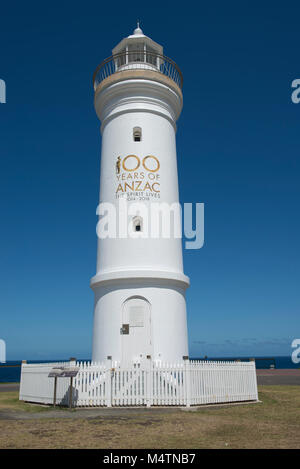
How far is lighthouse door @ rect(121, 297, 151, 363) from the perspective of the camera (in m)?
16.0

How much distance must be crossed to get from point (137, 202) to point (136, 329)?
A: 213 inches

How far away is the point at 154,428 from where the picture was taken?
929 cm

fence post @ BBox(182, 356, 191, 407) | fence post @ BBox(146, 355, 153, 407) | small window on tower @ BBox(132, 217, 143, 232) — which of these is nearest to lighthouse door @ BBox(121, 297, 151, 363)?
fence post @ BBox(146, 355, 153, 407)

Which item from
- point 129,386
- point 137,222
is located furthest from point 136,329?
point 137,222

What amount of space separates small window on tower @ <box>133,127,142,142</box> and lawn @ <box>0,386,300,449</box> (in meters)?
11.9

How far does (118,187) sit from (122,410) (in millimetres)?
9427

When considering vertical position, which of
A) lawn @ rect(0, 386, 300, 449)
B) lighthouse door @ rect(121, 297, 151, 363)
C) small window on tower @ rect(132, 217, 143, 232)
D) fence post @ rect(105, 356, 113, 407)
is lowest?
lawn @ rect(0, 386, 300, 449)

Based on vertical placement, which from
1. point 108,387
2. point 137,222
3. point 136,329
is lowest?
point 108,387

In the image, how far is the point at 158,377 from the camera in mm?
13406

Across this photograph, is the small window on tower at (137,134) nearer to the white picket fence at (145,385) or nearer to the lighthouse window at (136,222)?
the lighthouse window at (136,222)

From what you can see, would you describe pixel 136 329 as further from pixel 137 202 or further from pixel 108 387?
pixel 137 202

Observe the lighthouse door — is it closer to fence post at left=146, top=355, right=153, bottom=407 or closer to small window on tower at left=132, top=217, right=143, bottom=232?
fence post at left=146, top=355, right=153, bottom=407

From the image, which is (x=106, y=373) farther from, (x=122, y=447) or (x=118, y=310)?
(x=122, y=447)
